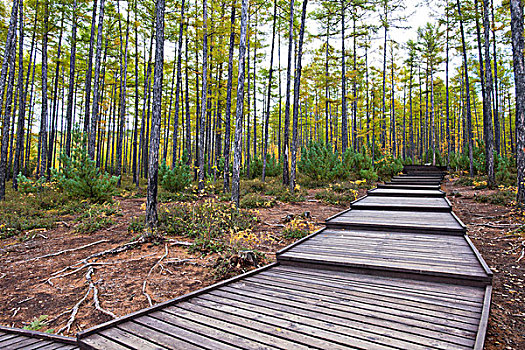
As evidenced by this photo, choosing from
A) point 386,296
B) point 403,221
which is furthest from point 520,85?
point 386,296

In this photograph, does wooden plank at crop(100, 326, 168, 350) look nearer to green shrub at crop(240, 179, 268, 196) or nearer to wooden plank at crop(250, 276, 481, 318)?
wooden plank at crop(250, 276, 481, 318)

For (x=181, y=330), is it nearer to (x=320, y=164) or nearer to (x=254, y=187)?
(x=254, y=187)

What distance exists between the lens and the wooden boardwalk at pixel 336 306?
2.16 metres

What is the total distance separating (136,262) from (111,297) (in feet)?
4.27

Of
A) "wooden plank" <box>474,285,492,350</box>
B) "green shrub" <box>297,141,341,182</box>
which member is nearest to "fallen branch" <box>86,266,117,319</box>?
"wooden plank" <box>474,285,492,350</box>

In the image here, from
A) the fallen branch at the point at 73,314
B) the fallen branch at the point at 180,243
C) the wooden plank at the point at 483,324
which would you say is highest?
the wooden plank at the point at 483,324

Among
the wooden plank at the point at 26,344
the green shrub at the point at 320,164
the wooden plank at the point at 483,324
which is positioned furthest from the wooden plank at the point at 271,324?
the green shrub at the point at 320,164

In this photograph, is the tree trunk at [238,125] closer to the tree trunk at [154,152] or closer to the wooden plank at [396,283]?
the tree trunk at [154,152]

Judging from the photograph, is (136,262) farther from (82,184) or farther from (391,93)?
(391,93)

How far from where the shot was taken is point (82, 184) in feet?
32.3

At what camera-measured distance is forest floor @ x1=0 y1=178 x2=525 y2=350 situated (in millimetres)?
3561

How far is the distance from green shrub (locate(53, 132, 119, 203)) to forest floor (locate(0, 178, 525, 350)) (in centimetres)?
217

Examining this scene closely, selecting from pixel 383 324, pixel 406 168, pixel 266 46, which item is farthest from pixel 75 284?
pixel 406 168

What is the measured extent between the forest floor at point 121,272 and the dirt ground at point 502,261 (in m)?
0.01
